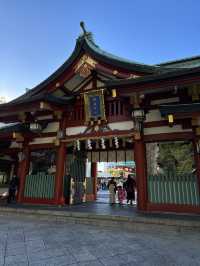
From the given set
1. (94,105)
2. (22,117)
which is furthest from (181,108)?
(22,117)

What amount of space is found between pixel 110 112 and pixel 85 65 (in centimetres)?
266

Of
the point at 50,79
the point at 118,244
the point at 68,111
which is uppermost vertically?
the point at 50,79

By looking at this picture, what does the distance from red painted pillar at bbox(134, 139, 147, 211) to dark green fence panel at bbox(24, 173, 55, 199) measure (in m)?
4.17

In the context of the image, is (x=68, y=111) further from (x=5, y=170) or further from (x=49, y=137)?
(x=5, y=170)

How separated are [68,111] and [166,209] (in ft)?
20.8

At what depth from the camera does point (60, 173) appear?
10.2 m

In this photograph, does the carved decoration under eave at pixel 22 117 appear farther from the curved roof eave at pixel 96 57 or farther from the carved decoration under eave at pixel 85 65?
the carved decoration under eave at pixel 85 65

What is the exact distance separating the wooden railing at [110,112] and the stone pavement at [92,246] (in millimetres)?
4753

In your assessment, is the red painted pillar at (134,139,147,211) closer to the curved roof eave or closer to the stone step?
the stone step

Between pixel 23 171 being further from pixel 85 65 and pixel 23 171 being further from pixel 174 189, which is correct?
pixel 174 189

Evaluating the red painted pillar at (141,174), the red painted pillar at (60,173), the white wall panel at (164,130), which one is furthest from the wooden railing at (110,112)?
the red painted pillar at (141,174)

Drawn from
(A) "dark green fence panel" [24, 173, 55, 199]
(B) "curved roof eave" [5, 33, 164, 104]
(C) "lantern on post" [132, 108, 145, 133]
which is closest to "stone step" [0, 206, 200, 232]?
(A) "dark green fence panel" [24, 173, 55, 199]

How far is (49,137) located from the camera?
11.3 m

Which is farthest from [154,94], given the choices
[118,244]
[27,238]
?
[27,238]
